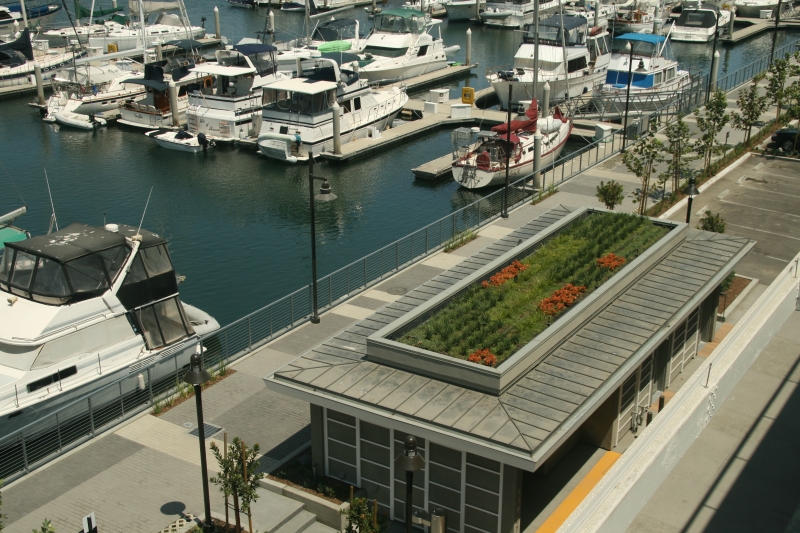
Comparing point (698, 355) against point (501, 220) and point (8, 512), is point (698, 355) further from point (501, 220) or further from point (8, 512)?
point (8, 512)

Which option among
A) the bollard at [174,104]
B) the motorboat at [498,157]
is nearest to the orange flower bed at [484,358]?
the motorboat at [498,157]

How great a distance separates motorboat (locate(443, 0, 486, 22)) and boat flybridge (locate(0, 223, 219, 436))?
235ft

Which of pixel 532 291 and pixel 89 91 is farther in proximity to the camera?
pixel 89 91

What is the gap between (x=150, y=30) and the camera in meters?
77.3

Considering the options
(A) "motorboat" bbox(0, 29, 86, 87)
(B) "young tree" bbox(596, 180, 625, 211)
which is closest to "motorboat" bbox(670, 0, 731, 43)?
(A) "motorboat" bbox(0, 29, 86, 87)

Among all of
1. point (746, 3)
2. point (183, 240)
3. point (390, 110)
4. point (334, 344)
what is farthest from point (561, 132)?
point (746, 3)

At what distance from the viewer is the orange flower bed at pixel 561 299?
2145 centimetres

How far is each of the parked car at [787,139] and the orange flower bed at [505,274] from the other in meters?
26.9

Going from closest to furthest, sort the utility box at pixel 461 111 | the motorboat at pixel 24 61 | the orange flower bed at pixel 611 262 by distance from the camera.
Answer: the orange flower bed at pixel 611 262
the utility box at pixel 461 111
the motorboat at pixel 24 61

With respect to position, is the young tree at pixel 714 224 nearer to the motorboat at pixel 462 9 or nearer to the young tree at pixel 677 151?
the young tree at pixel 677 151

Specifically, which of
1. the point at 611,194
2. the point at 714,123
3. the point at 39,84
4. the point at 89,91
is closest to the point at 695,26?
the point at 714,123

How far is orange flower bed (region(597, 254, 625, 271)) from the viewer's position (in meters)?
23.9

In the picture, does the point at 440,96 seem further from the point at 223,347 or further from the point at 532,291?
the point at 532,291

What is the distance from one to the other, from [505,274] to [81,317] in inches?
416
